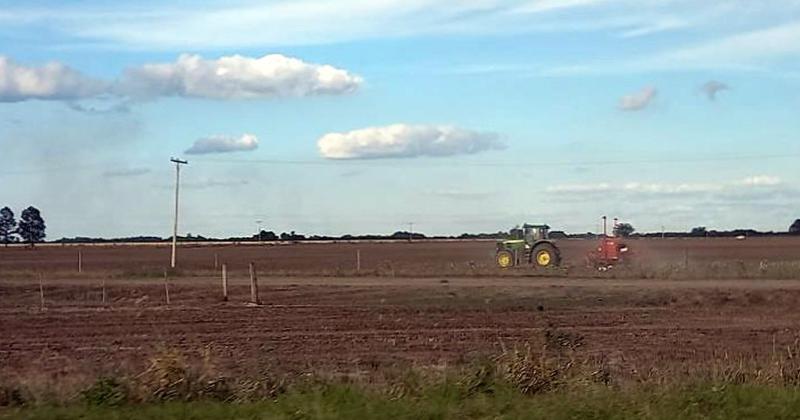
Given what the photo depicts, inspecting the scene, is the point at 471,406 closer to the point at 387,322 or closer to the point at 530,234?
the point at 387,322

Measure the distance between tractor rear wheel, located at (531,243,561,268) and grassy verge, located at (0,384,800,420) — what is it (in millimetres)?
46773

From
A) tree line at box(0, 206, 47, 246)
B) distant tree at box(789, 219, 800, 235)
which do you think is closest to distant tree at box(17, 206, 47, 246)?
tree line at box(0, 206, 47, 246)

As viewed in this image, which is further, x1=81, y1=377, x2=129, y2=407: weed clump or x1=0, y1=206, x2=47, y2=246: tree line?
x1=0, y1=206, x2=47, y2=246: tree line

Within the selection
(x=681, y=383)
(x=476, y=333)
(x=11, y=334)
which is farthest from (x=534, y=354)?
(x=11, y=334)

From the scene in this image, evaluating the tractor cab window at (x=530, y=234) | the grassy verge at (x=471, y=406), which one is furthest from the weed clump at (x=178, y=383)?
the tractor cab window at (x=530, y=234)

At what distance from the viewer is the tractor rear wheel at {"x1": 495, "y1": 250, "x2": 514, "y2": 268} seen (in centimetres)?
6369

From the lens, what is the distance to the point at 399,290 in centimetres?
4625

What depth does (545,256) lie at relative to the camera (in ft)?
204

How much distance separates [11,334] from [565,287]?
76.4 ft

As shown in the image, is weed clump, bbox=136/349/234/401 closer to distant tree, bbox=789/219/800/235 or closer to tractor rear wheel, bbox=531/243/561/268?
tractor rear wheel, bbox=531/243/561/268

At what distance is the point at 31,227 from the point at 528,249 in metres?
131

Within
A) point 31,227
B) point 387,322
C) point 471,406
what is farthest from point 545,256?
point 31,227

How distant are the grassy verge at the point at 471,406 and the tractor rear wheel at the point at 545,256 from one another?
46.8 m

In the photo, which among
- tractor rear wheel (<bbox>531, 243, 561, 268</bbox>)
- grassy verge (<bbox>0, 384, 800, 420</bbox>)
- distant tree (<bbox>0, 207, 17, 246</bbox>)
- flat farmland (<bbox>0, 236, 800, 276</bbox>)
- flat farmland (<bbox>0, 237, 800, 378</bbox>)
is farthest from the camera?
distant tree (<bbox>0, 207, 17, 246</bbox>)
